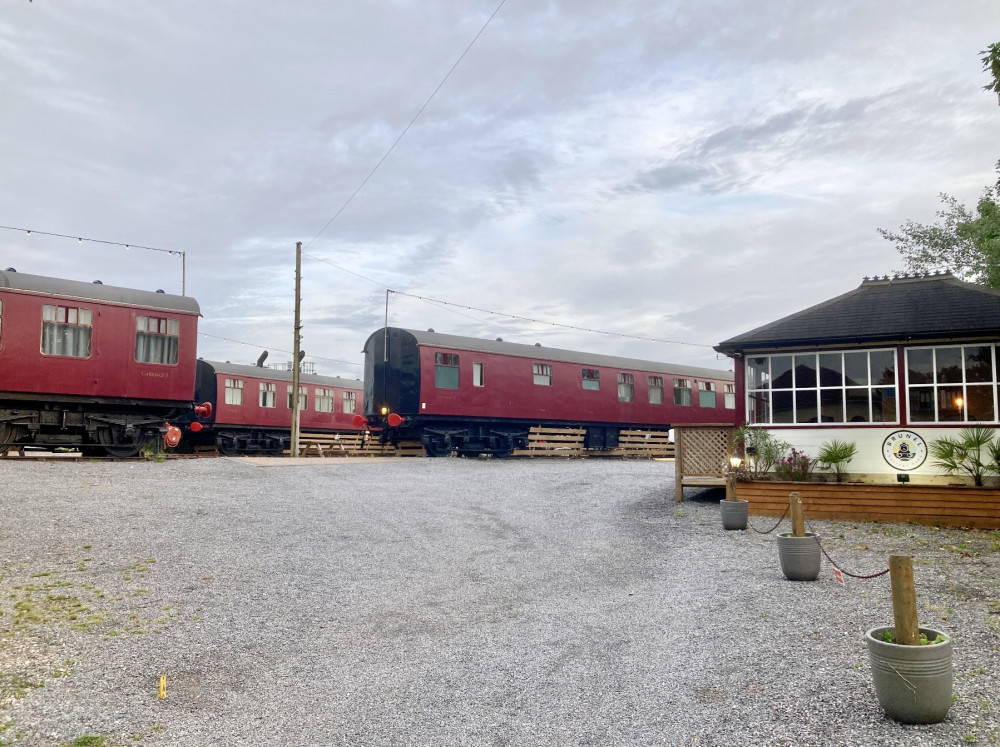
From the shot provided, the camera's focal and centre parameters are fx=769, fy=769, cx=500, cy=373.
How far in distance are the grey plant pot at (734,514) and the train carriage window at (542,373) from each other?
13.9 metres

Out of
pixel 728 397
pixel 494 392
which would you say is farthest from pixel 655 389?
pixel 494 392

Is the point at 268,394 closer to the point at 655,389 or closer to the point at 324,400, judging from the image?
the point at 324,400

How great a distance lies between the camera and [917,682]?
5.37 m

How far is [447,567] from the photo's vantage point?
34.0 feet

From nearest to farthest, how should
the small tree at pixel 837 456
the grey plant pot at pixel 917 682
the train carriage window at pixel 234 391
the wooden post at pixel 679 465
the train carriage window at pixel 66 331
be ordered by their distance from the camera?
1. the grey plant pot at pixel 917 682
2. the small tree at pixel 837 456
3. the wooden post at pixel 679 465
4. the train carriage window at pixel 66 331
5. the train carriage window at pixel 234 391

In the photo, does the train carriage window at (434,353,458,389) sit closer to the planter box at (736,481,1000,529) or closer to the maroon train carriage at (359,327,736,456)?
the maroon train carriage at (359,327,736,456)

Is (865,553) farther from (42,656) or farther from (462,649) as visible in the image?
(42,656)

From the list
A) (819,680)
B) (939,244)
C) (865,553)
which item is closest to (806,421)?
(865,553)

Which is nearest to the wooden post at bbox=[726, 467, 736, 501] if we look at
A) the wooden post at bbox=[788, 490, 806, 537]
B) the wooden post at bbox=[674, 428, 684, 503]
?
the wooden post at bbox=[674, 428, 684, 503]

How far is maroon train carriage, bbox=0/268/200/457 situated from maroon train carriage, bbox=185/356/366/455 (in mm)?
6204

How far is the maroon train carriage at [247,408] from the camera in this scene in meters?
26.8

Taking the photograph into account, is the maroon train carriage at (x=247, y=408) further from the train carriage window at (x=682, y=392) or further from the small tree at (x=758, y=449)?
the small tree at (x=758, y=449)

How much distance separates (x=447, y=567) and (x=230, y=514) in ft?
13.6

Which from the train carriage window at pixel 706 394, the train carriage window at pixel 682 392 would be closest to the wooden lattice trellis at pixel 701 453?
the train carriage window at pixel 682 392
